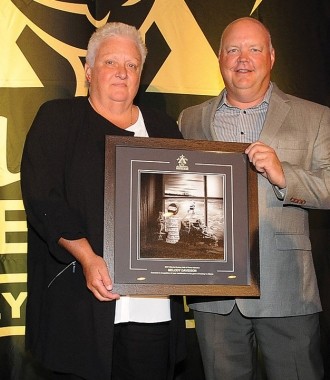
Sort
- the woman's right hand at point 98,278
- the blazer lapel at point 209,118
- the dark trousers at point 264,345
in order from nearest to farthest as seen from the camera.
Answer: the woman's right hand at point 98,278
the dark trousers at point 264,345
the blazer lapel at point 209,118

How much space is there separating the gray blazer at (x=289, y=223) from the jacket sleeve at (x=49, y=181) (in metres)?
0.61

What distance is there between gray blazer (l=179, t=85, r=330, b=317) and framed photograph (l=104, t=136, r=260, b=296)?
0.20 metres

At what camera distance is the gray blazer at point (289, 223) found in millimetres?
2084

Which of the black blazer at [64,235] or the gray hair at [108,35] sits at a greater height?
the gray hair at [108,35]

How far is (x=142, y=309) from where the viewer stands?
6.21 ft

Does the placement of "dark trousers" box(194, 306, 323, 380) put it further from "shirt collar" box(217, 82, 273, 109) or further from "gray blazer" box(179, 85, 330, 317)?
"shirt collar" box(217, 82, 273, 109)

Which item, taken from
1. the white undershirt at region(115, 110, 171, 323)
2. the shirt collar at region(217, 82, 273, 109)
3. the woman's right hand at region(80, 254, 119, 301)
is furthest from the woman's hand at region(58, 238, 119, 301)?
the shirt collar at region(217, 82, 273, 109)

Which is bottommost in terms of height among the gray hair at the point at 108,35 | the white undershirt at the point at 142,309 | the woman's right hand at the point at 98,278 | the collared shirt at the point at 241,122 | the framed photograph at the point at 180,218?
the white undershirt at the point at 142,309

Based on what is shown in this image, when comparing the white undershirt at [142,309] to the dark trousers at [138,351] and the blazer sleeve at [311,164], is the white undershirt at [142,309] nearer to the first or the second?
the dark trousers at [138,351]

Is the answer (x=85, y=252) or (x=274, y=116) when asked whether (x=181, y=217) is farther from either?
(x=274, y=116)

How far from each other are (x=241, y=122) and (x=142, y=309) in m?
0.74

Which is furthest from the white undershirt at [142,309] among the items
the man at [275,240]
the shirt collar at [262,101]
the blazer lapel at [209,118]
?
the shirt collar at [262,101]

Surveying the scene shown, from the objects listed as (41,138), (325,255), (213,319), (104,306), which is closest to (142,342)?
(104,306)

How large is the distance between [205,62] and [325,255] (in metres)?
1.04
